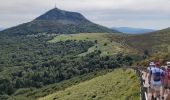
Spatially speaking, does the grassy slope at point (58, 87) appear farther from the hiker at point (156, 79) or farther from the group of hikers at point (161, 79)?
the group of hikers at point (161, 79)

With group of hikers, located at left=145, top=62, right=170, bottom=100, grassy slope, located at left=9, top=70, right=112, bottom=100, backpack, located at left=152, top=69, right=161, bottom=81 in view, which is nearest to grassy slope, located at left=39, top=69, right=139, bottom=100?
group of hikers, located at left=145, top=62, right=170, bottom=100

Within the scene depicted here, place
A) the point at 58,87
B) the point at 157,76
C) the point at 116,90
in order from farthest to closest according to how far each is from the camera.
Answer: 1. the point at 58,87
2. the point at 116,90
3. the point at 157,76

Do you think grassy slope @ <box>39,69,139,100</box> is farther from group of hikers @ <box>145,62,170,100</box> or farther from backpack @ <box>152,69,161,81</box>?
backpack @ <box>152,69,161,81</box>

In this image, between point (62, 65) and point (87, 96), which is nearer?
point (87, 96)

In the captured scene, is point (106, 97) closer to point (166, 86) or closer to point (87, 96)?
point (87, 96)

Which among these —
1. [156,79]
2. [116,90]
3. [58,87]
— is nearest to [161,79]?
[156,79]

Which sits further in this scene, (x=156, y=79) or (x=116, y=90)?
(x=116, y=90)

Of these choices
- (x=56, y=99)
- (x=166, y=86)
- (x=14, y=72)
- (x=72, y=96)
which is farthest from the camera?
(x=14, y=72)

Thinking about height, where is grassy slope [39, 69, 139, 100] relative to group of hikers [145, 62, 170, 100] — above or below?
below

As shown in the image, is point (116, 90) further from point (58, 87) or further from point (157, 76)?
point (58, 87)

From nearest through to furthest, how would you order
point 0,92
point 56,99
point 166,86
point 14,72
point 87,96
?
point 166,86, point 87,96, point 56,99, point 0,92, point 14,72

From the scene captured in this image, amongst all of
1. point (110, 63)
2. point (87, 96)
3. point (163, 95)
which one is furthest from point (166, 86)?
point (110, 63)
